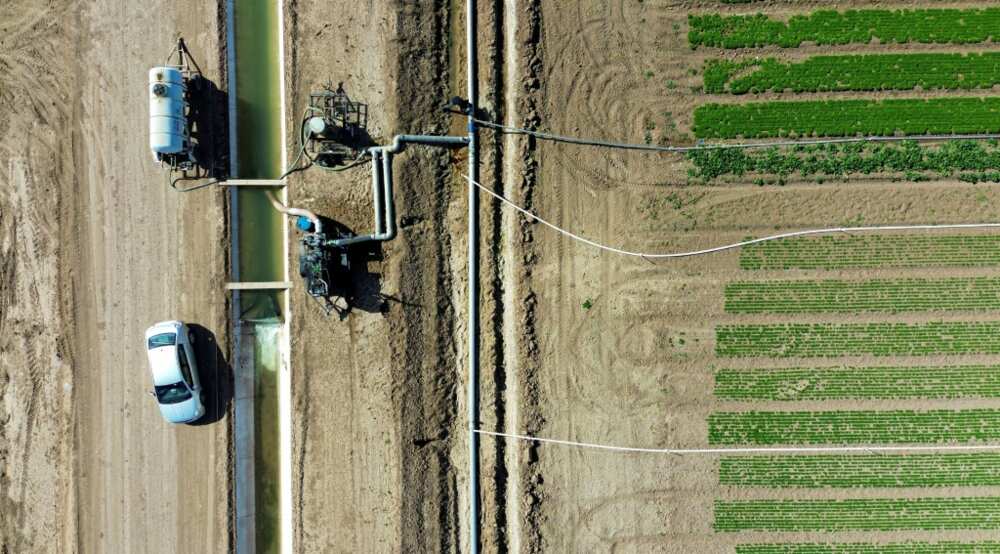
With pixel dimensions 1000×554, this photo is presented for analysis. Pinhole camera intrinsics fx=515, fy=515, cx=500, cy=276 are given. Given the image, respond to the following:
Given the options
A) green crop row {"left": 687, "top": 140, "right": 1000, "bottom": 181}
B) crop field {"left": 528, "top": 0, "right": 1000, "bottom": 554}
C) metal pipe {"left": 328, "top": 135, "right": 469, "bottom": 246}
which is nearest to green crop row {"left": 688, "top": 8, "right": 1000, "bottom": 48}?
crop field {"left": 528, "top": 0, "right": 1000, "bottom": 554}

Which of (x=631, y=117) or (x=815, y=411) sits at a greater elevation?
(x=631, y=117)

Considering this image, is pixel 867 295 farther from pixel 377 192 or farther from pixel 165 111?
pixel 165 111

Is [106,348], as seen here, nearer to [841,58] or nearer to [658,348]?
[658,348]

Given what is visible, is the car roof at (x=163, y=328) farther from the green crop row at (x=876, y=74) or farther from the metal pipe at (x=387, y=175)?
the green crop row at (x=876, y=74)

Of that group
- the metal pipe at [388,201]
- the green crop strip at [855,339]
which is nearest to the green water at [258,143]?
the metal pipe at [388,201]

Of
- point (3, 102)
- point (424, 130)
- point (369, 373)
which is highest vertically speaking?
point (3, 102)

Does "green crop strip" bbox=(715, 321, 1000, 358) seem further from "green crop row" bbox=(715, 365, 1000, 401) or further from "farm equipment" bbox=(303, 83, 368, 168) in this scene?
"farm equipment" bbox=(303, 83, 368, 168)

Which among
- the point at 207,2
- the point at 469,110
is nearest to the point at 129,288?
the point at 207,2
